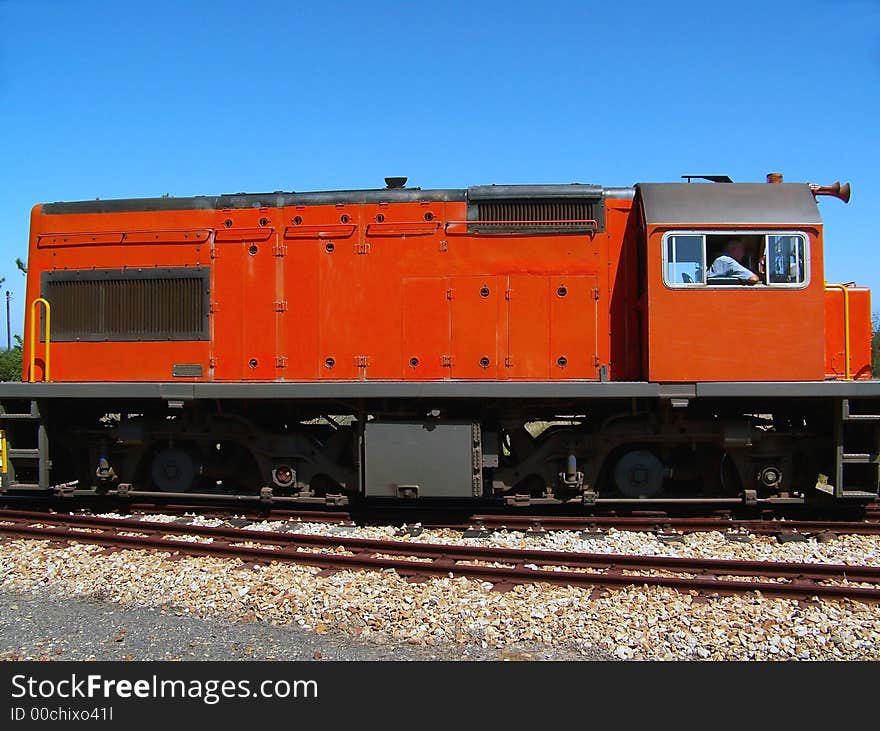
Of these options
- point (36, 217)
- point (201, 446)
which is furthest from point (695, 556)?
point (36, 217)

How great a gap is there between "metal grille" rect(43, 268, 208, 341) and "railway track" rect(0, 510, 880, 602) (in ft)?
7.95

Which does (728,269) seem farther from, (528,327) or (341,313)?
(341,313)

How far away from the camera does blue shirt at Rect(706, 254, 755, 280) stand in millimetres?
7508

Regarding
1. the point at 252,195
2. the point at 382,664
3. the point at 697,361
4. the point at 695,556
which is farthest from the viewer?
the point at 252,195

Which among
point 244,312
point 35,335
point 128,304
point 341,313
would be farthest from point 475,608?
point 35,335

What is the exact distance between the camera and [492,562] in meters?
6.97

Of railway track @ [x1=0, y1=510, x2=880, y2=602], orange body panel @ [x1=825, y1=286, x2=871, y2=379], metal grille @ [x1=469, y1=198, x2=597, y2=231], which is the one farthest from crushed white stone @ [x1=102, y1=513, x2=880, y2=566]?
metal grille @ [x1=469, y1=198, x2=597, y2=231]

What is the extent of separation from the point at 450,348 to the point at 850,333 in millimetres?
4618

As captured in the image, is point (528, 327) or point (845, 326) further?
point (528, 327)

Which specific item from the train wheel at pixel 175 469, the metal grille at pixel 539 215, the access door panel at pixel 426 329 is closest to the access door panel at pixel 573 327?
the metal grille at pixel 539 215

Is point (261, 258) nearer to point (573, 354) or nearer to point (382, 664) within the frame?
point (573, 354)

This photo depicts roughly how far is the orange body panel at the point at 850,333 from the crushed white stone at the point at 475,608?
2.18m

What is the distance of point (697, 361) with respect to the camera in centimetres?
756

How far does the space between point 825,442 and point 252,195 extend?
24.6ft
